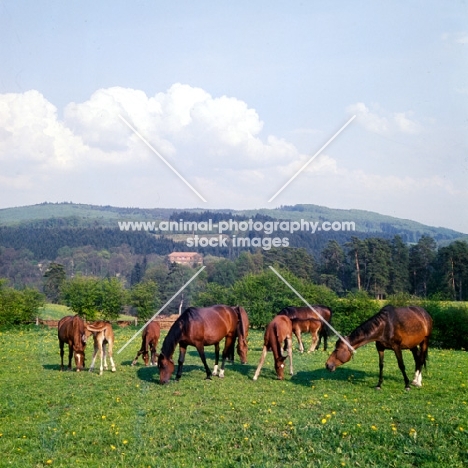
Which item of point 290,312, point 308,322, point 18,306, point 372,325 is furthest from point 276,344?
point 18,306

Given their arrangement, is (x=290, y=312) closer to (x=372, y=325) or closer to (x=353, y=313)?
(x=372, y=325)

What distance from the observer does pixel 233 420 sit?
1063 centimetres

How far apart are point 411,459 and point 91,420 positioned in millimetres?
6461

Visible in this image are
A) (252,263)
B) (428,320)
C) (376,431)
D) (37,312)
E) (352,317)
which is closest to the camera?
(376,431)

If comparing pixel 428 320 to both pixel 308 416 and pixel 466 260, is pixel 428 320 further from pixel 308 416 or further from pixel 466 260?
pixel 466 260

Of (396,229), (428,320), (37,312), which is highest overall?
(396,229)

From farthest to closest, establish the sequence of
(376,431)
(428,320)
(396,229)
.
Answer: (396,229) < (428,320) < (376,431)

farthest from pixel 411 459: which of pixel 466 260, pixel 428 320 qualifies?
pixel 466 260

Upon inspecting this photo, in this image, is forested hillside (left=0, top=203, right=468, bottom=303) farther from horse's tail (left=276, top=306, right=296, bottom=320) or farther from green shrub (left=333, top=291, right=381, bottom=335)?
horse's tail (left=276, top=306, right=296, bottom=320)

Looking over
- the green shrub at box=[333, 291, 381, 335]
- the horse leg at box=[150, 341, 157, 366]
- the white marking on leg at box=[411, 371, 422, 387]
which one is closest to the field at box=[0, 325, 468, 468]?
the white marking on leg at box=[411, 371, 422, 387]

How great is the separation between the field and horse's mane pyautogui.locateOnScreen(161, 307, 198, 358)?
98 centimetres

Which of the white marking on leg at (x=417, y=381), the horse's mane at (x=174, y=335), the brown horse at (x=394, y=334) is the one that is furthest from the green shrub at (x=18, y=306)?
the white marking on leg at (x=417, y=381)

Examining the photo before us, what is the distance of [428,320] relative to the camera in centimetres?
1529

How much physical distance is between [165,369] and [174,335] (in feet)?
3.73
